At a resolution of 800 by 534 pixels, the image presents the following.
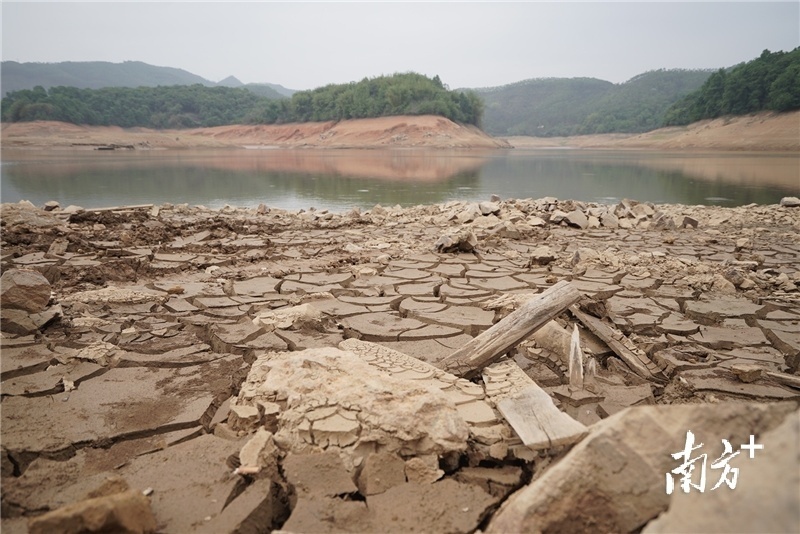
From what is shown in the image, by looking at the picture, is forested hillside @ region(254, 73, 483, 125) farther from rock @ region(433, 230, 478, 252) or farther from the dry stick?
the dry stick

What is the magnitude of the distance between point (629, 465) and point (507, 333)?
133cm

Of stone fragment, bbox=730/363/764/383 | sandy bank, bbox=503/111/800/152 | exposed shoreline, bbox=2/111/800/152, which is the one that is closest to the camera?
stone fragment, bbox=730/363/764/383

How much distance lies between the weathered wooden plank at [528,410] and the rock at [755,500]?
1.95 feet

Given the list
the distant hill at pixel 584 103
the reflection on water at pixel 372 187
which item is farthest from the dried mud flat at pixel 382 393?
the distant hill at pixel 584 103

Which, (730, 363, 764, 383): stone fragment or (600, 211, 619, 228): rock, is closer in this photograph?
(730, 363, 764, 383): stone fragment

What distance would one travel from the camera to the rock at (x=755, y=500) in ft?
2.41

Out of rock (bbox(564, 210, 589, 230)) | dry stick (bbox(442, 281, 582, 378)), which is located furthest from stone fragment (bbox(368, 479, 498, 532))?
rock (bbox(564, 210, 589, 230))

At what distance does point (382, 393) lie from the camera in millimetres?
1746

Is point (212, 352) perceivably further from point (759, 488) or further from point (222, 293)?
point (759, 488)

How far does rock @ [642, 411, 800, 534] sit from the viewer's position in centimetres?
74

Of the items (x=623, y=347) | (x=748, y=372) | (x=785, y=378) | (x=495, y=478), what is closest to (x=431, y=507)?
(x=495, y=478)

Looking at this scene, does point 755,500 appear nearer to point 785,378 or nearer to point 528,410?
point 528,410

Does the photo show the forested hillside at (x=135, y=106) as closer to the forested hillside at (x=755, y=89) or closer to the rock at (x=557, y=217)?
the forested hillside at (x=755, y=89)

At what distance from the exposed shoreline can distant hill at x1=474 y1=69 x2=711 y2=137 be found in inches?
479
